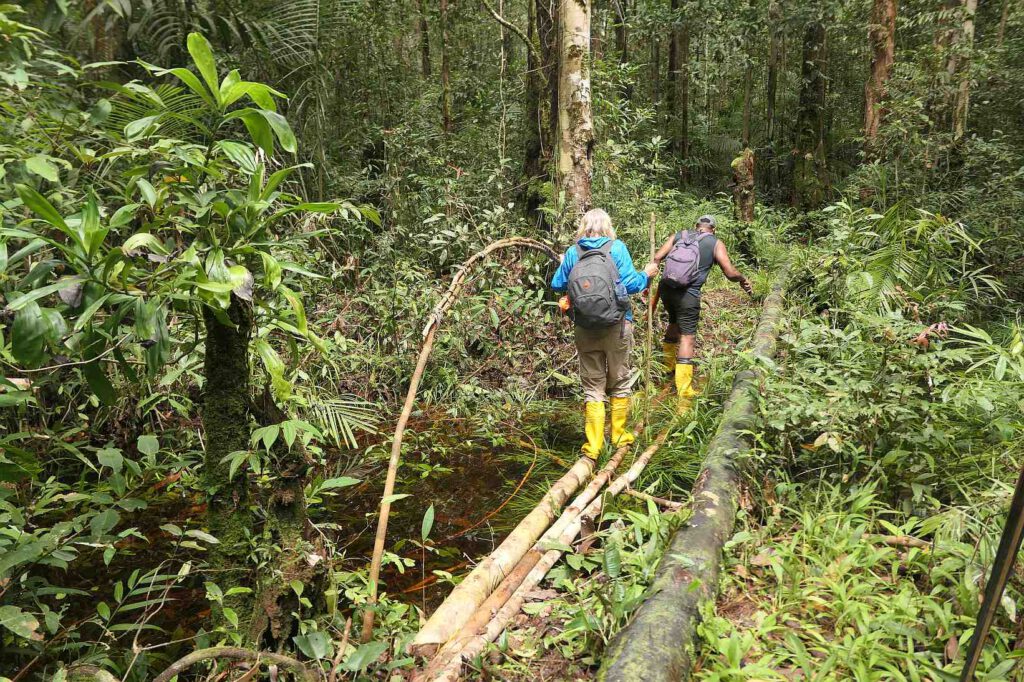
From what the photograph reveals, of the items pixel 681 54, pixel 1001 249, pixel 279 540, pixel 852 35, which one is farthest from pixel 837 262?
pixel 681 54

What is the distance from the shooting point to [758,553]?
128 inches

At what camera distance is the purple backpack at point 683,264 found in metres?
5.98

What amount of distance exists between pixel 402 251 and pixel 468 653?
5812mm

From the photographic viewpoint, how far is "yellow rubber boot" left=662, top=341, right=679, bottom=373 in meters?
6.53

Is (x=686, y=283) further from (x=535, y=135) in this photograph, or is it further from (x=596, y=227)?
(x=535, y=135)

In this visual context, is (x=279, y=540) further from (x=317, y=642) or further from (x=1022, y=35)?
(x=1022, y=35)

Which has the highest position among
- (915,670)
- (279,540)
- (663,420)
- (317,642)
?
(279,540)

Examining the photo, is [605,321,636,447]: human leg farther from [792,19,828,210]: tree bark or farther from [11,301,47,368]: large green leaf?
[792,19,828,210]: tree bark

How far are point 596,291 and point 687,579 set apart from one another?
7.81 ft

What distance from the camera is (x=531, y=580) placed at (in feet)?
10.7

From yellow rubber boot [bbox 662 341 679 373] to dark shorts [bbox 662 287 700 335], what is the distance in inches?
15.4

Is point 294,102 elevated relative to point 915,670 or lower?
elevated

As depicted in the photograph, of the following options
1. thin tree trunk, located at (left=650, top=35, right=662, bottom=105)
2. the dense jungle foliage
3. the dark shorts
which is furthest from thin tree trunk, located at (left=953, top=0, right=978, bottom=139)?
thin tree trunk, located at (left=650, top=35, right=662, bottom=105)

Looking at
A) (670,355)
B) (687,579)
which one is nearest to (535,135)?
(670,355)
